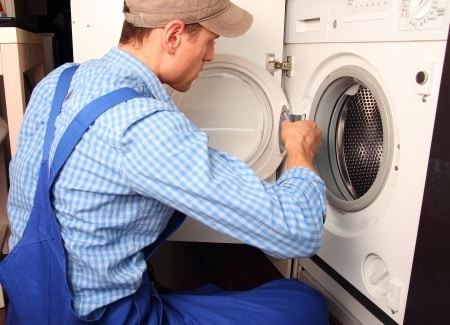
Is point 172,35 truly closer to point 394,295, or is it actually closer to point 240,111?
point 240,111

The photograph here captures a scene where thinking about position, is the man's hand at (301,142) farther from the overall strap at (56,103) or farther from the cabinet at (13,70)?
the cabinet at (13,70)

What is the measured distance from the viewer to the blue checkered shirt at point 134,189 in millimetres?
709

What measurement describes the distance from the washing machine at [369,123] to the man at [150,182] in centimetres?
19

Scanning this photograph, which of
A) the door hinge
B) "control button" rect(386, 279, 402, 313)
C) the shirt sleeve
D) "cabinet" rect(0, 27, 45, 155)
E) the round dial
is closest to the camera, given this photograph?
the shirt sleeve

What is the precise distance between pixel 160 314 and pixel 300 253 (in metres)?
0.33

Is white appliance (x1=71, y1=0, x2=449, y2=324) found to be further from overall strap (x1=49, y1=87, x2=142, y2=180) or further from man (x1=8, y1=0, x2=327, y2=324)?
overall strap (x1=49, y1=87, x2=142, y2=180)

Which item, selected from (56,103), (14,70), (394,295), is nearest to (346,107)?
(394,295)

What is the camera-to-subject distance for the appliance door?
1364 millimetres

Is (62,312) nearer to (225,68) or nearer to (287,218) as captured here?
(287,218)

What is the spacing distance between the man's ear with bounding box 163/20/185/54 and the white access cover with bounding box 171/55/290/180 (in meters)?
0.49

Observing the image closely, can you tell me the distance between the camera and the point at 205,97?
4.57 feet

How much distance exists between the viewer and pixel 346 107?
1282 millimetres

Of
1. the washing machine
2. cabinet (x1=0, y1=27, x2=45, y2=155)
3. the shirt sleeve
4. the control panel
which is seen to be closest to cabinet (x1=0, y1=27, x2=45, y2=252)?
cabinet (x1=0, y1=27, x2=45, y2=155)

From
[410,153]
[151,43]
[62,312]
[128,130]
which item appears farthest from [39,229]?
[410,153]
